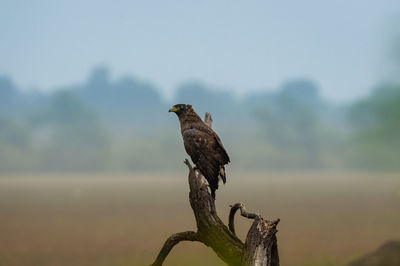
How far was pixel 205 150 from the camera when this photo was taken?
764 cm

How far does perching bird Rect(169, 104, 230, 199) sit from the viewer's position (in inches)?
293

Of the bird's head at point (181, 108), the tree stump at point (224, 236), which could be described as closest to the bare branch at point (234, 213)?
the tree stump at point (224, 236)

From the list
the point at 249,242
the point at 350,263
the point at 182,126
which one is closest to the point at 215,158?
the point at 182,126

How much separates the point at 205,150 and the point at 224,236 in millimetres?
1343

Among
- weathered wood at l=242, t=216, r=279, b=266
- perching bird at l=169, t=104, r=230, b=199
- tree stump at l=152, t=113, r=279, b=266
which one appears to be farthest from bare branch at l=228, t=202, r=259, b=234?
perching bird at l=169, t=104, r=230, b=199

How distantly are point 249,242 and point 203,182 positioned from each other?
48.9 inches

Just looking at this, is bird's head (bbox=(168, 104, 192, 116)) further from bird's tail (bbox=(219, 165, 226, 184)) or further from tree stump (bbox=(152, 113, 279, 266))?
bird's tail (bbox=(219, 165, 226, 184))

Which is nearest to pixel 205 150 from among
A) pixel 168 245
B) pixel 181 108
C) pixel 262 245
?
pixel 181 108

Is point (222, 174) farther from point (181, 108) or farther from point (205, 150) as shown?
point (181, 108)

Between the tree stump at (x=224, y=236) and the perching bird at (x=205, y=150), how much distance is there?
142 mm

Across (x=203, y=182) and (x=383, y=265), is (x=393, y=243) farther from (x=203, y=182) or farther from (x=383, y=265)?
(x=203, y=182)

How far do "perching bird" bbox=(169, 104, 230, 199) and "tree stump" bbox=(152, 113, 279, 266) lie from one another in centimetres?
14

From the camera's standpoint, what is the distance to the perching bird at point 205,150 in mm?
7449

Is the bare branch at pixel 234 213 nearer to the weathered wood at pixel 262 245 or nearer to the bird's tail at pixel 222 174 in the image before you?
the weathered wood at pixel 262 245
